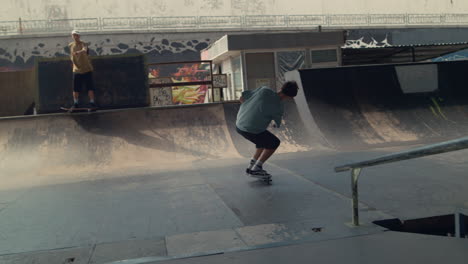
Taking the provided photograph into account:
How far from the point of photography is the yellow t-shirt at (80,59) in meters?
8.93

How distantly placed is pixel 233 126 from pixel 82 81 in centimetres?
365

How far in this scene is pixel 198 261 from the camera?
9.36 feet

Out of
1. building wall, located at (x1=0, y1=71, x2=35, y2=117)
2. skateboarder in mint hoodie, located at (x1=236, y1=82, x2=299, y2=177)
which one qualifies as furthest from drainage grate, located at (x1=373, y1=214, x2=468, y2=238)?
building wall, located at (x1=0, y1=71, x2=35, y2=117)

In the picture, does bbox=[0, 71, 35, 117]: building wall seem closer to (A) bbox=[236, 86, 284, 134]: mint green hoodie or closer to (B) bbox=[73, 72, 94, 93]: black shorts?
(B) bbox=[73, 72, 94, 93]: black shorts

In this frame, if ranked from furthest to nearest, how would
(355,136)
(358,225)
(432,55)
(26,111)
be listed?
1. (432,55)
2. (26,111)
3. (355,136)
4. (358,225)

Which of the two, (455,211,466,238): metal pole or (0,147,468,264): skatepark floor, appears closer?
(0,147,468,264): skatepark floor

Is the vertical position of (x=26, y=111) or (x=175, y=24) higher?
(x=175, y=24)

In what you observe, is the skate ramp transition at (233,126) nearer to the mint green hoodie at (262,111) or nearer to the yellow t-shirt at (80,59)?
the yellow t-shirt at (80,59)

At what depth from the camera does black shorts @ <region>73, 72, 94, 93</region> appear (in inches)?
362

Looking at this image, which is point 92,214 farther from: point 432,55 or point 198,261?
point 432,55

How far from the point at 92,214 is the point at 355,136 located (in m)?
5.97

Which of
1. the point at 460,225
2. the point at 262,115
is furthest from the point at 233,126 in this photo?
the point at 460,225

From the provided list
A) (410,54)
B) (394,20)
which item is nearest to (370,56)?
(410,54)

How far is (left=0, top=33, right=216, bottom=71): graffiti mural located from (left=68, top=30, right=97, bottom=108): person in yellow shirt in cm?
1635
